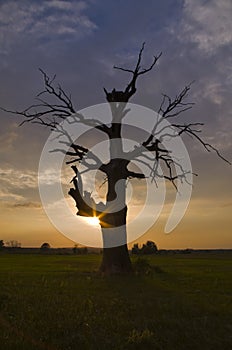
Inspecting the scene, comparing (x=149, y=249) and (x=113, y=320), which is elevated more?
(x=149, y=249)

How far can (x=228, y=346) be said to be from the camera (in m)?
9.17

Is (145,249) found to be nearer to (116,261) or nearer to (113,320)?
(116,261)

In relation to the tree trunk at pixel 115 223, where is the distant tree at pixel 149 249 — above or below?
above

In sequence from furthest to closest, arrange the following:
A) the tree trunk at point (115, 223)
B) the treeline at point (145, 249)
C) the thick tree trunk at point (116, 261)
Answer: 1. the treeline at point (145, 249)
2. the tree trunk at point (115, 223)
3. the thick tree trunk at point (116, 261)

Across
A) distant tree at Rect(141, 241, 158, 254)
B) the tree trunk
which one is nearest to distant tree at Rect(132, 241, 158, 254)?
distant tree at Rect(141, 241, 158, 254)

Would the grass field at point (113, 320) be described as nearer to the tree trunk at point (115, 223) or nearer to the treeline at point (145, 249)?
the tree trunk at point (115, 223)

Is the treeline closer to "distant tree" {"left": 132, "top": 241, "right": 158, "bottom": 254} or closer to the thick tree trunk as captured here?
"distant tree" {"left": 132, "top": 241, "right": 158, "bottom": 254}

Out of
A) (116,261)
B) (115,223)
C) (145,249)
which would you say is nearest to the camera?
(116,261)

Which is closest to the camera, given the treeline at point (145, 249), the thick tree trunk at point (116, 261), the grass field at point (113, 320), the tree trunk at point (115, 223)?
the grass field at point (113, 320)

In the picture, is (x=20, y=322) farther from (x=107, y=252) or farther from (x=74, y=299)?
(x=107, y=252)

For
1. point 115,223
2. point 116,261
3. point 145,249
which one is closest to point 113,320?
point 116,261

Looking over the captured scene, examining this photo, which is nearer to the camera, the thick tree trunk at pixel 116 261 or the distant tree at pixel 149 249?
the thick tree trunk at pixel 116 261

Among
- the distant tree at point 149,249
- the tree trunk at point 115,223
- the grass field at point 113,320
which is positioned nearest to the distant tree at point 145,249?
the distant tree at point 149,249

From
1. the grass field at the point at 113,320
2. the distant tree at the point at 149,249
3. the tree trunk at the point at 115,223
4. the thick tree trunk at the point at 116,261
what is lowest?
the grass field at the point at 113,320
